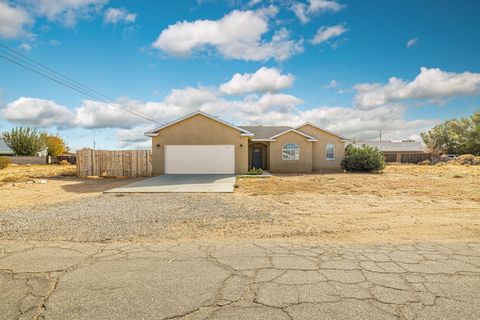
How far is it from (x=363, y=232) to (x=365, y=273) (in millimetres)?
2372

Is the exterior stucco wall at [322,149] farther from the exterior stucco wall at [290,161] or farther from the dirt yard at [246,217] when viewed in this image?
the dirt yard at [246,217]

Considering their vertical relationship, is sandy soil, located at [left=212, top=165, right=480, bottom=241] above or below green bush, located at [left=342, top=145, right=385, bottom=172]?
below

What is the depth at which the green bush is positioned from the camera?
2392 centimetres

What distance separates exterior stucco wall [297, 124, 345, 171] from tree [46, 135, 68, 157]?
127ft

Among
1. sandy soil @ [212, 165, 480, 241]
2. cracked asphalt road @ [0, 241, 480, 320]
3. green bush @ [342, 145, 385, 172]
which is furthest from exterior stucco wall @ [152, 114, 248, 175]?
cracked asphalt road @ [0, 241, 480, 320]

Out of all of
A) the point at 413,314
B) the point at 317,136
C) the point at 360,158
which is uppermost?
the point at 317,136

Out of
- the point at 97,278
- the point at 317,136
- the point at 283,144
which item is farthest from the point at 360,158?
the point at 97,278

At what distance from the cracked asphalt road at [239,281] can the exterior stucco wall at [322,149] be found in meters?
20.4

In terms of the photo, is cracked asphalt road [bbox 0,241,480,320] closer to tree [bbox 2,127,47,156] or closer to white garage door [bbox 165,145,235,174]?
white garage door [bbox 165,145,235,174]

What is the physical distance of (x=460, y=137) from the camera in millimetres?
49125

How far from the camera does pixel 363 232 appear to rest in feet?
19.5

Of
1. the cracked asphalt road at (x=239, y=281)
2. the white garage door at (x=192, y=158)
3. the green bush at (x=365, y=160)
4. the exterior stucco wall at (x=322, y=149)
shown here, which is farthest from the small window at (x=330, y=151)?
the cracked asphalt road at (x=239, y=281)

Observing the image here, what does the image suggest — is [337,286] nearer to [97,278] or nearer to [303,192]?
[97,278]

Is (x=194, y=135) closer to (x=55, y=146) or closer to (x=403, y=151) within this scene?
(x=55, y=146)
